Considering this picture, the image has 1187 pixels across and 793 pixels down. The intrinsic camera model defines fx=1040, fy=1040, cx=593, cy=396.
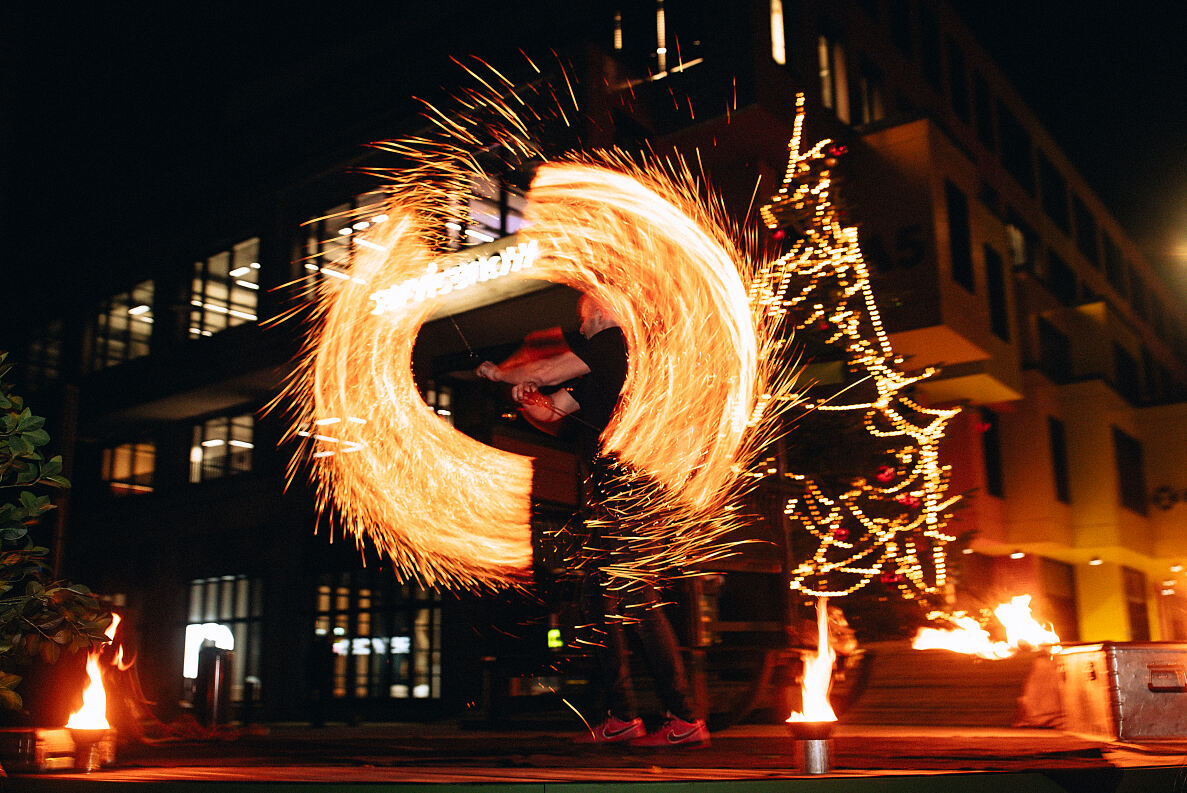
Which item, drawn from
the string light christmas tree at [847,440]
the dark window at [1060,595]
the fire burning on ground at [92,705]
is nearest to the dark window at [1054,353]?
the dark window at [1060,595]

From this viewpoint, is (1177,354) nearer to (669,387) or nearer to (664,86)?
(664,86)

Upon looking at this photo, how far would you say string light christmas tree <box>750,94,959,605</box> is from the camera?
11812 millimetres

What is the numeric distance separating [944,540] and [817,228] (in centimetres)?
385

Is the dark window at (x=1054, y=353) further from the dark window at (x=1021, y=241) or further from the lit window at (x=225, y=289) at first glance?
the lit window at (x=225, y=289)

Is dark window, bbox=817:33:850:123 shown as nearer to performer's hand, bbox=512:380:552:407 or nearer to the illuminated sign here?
the illuminated sign

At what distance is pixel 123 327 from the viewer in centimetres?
2917

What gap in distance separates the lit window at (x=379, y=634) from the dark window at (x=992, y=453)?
42.9ft

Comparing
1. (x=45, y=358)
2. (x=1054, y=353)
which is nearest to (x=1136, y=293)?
(x=1054, y=353)

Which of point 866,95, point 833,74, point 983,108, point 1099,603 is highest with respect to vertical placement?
point 983,108

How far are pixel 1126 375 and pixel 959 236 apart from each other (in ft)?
56.7

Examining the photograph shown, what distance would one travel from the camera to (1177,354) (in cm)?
4919

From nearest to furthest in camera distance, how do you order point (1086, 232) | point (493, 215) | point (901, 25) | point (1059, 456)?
point (493, 215), point (901, 25), point (1059, 456), point (1086, 232)

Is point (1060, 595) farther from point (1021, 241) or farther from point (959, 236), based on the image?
point (959, 236)

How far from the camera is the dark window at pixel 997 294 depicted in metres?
21.6
